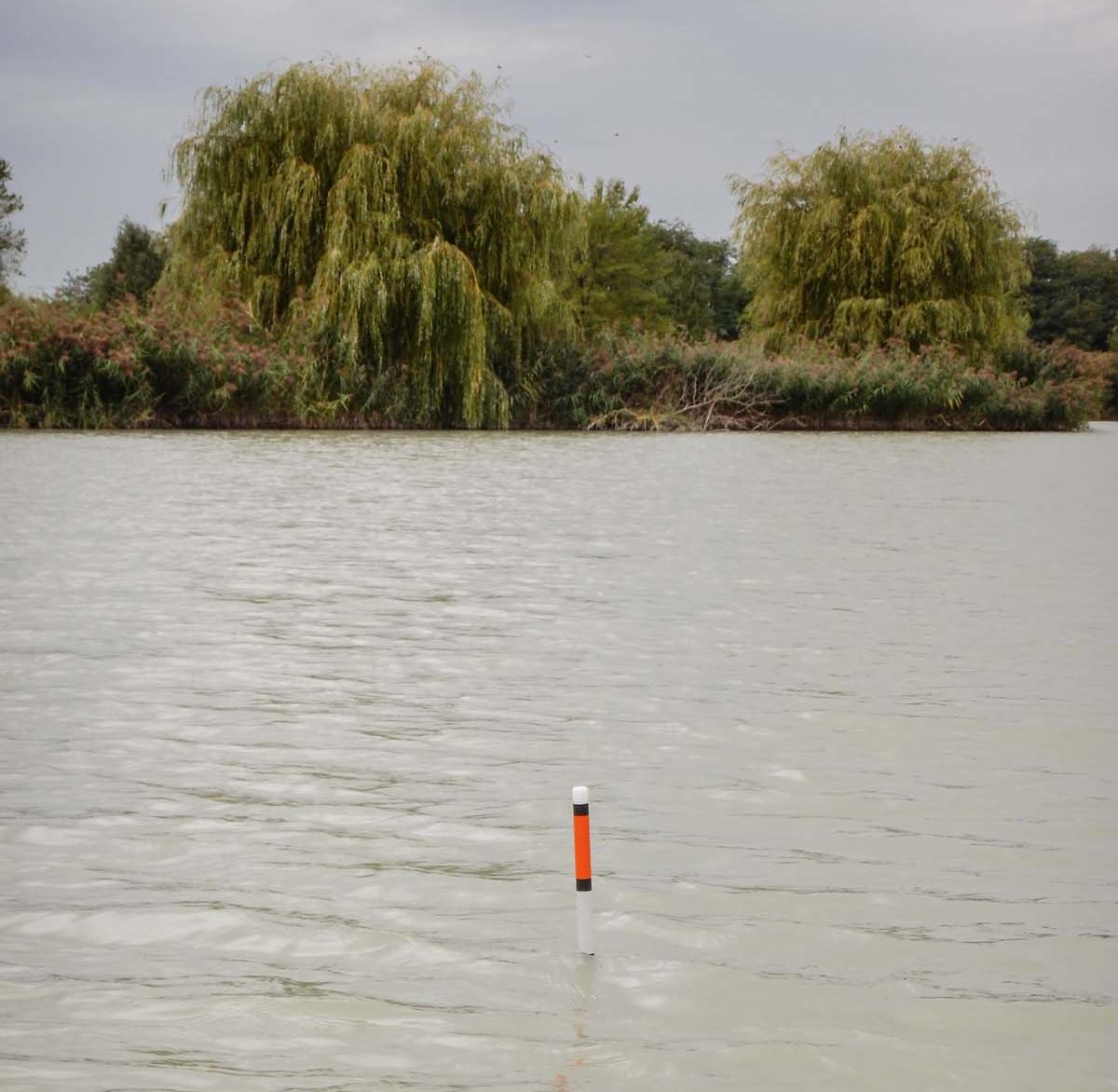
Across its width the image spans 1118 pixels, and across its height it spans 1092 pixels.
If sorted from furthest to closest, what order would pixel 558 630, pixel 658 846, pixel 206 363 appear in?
pixel 206 363 < pixel 558 630 < pixel 658 846

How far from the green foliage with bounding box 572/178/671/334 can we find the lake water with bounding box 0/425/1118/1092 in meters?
52.2

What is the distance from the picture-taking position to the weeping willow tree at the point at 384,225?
89.9 ft

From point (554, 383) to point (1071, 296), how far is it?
61.2 metres

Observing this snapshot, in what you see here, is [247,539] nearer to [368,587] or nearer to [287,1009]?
[368,587]

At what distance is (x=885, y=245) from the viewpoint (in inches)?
1486

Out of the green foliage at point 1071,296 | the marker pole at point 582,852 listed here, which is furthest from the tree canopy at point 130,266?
the marker pole at point 582,852

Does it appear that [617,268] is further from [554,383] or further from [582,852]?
[582,852]

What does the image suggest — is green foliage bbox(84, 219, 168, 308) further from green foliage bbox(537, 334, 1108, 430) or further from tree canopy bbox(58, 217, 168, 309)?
green foliage bbox(537, 334, 1108, 430)

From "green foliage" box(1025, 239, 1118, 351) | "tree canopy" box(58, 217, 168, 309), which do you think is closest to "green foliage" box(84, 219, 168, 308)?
"tree canopy" box(58, 217, 168, 309)

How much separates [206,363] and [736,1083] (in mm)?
25760

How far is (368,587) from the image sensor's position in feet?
30.6

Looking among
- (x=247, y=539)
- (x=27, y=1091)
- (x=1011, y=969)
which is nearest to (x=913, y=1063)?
(x=1011, y=969)

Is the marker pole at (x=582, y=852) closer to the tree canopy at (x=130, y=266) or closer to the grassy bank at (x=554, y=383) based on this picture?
the grassy bank at (x=554, y=383)

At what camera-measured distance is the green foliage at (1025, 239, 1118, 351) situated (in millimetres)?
84312
